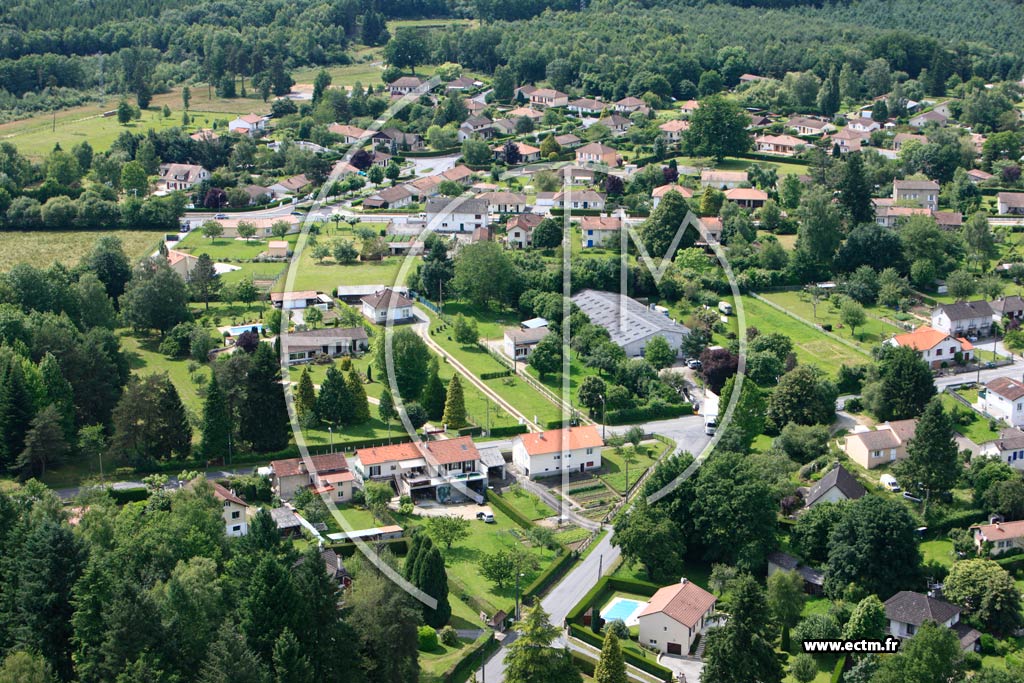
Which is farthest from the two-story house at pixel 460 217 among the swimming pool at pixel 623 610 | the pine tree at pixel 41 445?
the swimming pool at pixel 623 610

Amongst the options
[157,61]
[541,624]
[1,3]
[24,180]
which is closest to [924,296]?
[541,624]

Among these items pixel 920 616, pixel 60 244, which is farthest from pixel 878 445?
pixel 60 244

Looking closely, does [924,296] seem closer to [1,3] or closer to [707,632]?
[707,632]

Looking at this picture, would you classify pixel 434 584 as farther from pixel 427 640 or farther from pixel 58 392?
pixel 58 392

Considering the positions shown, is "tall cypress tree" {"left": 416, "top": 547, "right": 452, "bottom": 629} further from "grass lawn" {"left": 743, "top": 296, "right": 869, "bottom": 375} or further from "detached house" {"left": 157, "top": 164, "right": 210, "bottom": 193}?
"detached house" {"left": 157, "top": 164, "right": 210, "bottom": 193}

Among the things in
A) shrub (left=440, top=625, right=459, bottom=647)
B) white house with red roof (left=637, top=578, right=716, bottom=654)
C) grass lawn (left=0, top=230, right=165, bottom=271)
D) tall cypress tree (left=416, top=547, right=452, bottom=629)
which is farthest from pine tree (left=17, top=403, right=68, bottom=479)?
grass lawn (left=0, top=230, right=165, bottom=271)
